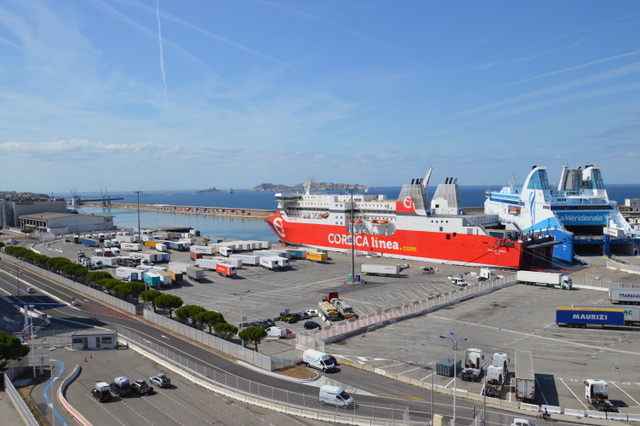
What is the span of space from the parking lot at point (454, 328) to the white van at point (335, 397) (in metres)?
4.96

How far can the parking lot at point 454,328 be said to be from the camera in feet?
73.4

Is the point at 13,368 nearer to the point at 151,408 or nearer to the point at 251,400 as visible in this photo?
the point at 151,408

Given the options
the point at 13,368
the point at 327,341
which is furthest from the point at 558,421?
the point at 13,368

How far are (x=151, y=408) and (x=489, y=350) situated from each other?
18.0m

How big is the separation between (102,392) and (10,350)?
253 inches

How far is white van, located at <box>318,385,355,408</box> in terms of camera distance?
1875 centimetres

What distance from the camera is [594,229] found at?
61.9 meters

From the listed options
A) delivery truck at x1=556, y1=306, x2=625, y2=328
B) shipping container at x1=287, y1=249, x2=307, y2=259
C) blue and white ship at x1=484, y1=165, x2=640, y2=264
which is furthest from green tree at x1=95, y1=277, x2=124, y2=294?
blue and white ship at x1=484, y1=165, x2=640, y2=264

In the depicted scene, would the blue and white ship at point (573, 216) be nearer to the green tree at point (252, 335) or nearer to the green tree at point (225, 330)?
the green tree at point (252, 335)

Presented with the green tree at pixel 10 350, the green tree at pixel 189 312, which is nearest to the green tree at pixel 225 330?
the green tree at pixel 189 312

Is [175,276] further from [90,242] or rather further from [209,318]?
[90,242]

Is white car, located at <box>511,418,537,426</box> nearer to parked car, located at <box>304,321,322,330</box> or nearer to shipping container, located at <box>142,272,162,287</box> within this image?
parked car, located at <box>304,321,322,330</box>

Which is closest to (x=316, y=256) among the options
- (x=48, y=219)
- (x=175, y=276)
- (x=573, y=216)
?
(x=175, y=276)

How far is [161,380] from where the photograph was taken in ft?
70.2
